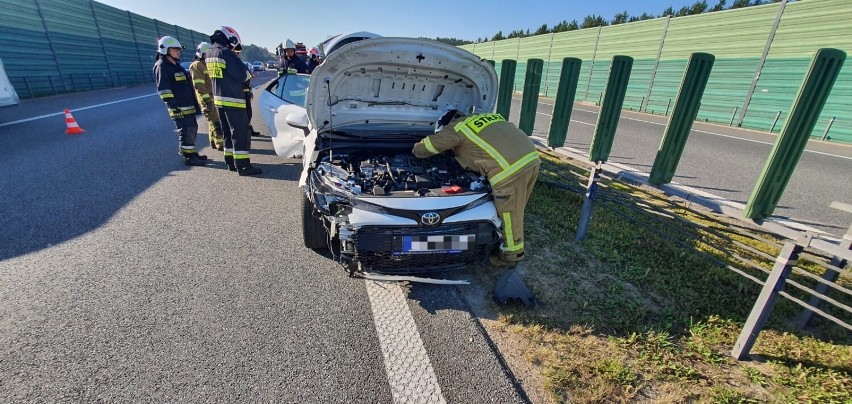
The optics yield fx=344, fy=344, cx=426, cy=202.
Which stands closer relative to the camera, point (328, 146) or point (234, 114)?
point (328, 146)

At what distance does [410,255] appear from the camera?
7.61 ft

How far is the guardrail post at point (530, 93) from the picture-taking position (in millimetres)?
4359

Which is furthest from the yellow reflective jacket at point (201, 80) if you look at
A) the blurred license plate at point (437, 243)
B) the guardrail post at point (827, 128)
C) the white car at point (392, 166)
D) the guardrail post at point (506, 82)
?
the guardrail post at point (827, 128)

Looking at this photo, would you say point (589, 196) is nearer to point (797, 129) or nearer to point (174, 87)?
point (797, 129)

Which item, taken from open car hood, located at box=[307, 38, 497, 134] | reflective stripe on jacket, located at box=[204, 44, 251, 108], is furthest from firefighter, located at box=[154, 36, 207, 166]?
open car hood, located at box=[307, 38, 497, 134]

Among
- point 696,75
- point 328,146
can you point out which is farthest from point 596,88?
point 328,146

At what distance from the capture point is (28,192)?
4.01 m

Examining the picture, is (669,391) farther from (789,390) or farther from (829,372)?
(829,372)

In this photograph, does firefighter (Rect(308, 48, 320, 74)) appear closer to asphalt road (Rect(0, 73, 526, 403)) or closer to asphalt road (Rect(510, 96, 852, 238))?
asphalt road (Rect(0, 73, 526, 403))

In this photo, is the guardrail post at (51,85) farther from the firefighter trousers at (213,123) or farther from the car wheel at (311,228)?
the car wheel at (311,228)

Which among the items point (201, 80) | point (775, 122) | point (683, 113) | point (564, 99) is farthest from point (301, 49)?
point (775, 122)

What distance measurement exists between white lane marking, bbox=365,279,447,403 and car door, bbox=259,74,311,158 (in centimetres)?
263

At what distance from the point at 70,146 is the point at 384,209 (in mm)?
7070

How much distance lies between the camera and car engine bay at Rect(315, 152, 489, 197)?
8.03 ft
